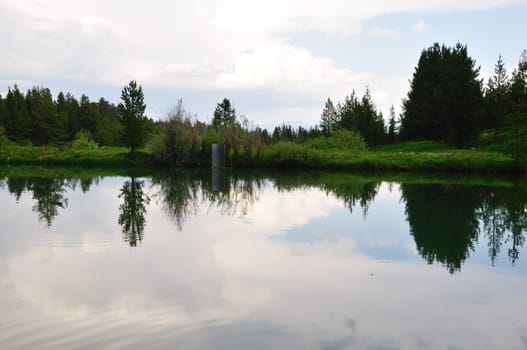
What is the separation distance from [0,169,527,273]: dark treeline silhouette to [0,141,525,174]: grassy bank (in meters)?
6.50

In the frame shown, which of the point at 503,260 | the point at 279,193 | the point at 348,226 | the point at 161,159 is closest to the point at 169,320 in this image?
the point at 503,260

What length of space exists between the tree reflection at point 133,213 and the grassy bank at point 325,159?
13.5 metres

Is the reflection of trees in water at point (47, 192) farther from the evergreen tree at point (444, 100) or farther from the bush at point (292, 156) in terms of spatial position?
the evergreen tree at point (444, 100)

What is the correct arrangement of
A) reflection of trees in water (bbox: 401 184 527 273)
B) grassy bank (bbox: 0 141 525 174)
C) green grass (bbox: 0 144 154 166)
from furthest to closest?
green grass (bbox: 0 144 154 166) → grassy bank (bbox: 0 141 525 174) → reflection of trees in water (bbox: 401 184 527 273)

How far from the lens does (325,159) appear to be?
32.0 meters

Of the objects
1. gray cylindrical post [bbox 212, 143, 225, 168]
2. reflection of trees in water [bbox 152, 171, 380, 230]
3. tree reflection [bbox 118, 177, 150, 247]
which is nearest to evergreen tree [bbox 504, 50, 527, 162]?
reflection of trees in water [bbox 152, 171, 380, 230]

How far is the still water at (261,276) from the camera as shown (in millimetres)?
4984

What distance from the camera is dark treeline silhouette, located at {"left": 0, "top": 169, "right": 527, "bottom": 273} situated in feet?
31.9

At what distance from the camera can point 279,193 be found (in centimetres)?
1825

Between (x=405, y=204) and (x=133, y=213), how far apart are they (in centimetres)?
765

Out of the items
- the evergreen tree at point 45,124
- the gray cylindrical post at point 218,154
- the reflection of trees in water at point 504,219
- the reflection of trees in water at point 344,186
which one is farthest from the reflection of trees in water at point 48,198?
the evergreen tree at point 45,124

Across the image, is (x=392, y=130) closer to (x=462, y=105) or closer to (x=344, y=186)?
(x=462, y=105)

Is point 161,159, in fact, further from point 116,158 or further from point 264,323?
point 264,323

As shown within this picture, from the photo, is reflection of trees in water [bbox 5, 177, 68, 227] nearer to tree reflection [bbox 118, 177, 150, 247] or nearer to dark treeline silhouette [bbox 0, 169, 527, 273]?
dark treeline silhouette [bbox 0, 169, 527, 273]
